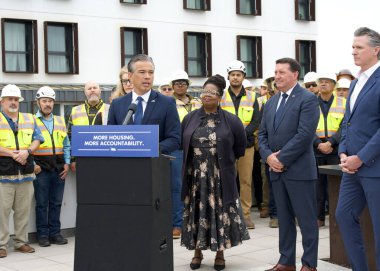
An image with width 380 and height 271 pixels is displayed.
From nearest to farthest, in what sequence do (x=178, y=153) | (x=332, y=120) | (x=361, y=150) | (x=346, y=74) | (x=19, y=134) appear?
(x=361, y=150) → (x=19, y=134) → (x=178, y=153) → (x=332, y=120) → (x=346, y=74)

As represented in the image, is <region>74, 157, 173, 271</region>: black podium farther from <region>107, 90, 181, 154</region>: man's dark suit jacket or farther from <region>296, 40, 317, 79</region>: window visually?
<region>296, 40, 317, 79</region>: window

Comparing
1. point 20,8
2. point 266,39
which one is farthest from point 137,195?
point 266,39

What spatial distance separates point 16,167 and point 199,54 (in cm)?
2599

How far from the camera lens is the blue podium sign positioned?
5.10 m

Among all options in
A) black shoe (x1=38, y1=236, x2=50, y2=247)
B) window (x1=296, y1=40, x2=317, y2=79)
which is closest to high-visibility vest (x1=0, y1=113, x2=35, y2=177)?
black shoe (x1=38, y1=236, x2=50, y2=247)

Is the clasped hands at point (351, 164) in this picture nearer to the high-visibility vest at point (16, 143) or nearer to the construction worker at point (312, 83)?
the high-visibility vest at point (16, 143)

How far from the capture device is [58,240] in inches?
385

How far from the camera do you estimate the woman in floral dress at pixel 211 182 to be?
25.6ft

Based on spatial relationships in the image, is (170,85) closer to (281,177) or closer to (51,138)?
(51,138)

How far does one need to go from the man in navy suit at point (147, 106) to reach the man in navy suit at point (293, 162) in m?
1.26

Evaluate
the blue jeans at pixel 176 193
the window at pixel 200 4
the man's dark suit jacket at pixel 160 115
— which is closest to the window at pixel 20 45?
the window at pixel 200 4

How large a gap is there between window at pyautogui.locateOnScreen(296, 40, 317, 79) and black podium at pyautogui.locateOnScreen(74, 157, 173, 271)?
34.2 meters

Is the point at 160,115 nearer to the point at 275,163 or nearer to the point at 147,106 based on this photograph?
the point at 147,106

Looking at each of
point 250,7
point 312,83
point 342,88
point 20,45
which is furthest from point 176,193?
point 250,7
